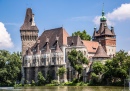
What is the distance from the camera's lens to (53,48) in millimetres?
102812

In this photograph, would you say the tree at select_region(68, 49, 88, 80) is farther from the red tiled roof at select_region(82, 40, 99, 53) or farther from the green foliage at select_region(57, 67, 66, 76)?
the red tiled roof at select_region(82, 40, 99, 53)

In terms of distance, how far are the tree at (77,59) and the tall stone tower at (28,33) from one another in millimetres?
23641

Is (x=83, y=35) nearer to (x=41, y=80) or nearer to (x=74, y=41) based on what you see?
(x=74, y=41)

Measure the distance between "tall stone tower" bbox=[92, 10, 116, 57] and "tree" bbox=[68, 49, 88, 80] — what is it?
2595 centimetres

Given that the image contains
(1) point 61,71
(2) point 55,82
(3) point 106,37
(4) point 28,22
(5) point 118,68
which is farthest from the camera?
(3) point 106,37

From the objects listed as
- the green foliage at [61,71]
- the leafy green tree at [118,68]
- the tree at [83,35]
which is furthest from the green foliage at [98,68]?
the tree at [83,35]

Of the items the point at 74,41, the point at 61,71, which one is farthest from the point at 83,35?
the point at 61,71

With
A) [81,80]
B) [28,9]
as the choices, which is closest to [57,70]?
[81,80]

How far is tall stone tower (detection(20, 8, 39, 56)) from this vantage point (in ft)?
368

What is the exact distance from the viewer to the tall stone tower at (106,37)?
117 m

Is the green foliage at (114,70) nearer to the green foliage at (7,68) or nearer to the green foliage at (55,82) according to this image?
the green foliage at (55,82)

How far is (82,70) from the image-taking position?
92.9m

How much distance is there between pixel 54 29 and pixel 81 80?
2308 centimetres

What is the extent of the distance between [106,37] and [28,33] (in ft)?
82.4
